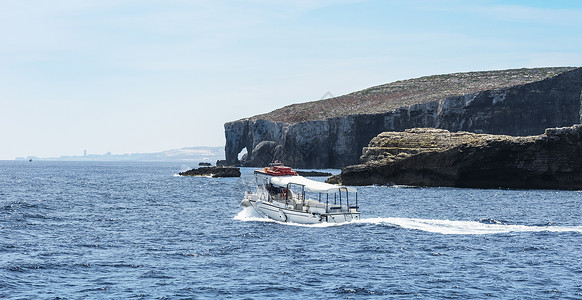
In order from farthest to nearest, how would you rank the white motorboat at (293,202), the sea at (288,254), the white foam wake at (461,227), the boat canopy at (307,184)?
the boat canopy at (307,184), the white motorboat at (293,202), the white foam wake at (461,227), the sea at (288,254)

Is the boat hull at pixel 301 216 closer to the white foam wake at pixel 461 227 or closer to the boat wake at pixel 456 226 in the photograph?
the boat wake at pixel 456 226

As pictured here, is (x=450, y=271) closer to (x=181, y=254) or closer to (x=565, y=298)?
(x=565, y=298)

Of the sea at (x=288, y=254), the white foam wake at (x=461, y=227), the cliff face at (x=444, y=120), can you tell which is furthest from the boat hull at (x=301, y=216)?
the cliff face at (x=444, y=120)

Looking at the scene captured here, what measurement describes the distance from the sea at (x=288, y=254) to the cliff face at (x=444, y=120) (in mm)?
92824

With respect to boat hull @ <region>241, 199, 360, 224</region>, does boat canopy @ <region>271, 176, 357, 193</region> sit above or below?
above

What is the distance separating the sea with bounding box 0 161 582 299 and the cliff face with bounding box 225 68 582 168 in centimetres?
9282

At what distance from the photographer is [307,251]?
1404 inches

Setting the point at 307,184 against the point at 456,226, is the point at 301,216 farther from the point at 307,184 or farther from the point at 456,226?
the point at 456,226

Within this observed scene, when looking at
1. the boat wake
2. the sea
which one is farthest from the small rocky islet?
the boat wake

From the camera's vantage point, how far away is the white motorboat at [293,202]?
46438 mm

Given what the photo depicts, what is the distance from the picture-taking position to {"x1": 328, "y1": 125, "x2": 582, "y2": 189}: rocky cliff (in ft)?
267

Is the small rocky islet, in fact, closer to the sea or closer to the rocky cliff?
the rocky cliff

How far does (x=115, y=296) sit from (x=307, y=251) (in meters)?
13.1

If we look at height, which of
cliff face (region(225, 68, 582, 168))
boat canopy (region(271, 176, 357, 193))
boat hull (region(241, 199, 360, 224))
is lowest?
boat hull (region(241, 199, 360, 224))
